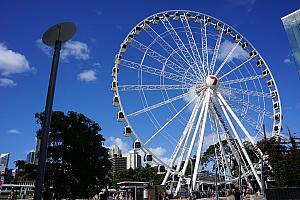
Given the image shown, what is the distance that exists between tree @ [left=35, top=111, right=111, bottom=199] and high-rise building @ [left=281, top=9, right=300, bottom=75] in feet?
57.6

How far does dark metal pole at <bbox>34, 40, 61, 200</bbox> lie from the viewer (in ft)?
17.0

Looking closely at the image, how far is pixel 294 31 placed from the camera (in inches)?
1045

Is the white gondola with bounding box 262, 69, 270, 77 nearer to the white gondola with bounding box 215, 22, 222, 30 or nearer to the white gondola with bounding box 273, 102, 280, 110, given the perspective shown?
the white gondola with bounding box 273, 102, 280, 110

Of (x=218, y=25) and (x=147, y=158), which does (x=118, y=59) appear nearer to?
(x=147, y=158)

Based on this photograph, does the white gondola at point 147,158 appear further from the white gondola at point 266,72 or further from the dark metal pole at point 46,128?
the dark metal pole at point 46,128

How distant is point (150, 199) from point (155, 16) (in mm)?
19477

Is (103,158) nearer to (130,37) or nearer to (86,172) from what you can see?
(86,172)

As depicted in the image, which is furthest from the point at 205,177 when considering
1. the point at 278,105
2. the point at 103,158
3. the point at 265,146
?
the point at 103,158

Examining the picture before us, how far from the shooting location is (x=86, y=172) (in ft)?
80.6

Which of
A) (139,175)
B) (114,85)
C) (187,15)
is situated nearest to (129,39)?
(114,85)

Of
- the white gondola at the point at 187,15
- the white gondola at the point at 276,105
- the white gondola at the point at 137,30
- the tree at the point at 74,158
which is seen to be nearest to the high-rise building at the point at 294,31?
the white gondola at the point at 187,15

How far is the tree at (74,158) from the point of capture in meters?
23.3

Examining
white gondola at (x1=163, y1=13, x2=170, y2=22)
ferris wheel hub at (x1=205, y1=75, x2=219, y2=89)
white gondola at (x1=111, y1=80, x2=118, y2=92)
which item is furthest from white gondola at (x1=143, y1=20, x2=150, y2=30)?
ferris wheel hub at (x1=205, y1=75, x2=219, y2=89)

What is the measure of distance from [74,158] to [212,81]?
55.7ft
